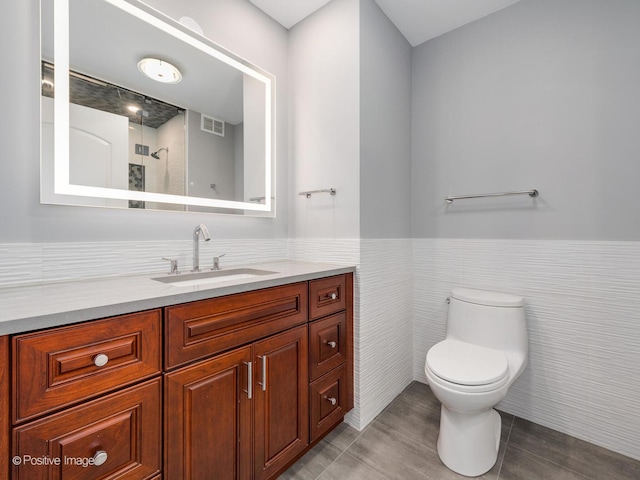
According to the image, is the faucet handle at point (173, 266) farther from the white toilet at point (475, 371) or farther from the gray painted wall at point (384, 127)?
the white toilet at point (475, 371)

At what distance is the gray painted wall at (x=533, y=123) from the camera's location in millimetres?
1476

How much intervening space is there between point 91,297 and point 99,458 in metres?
0.42

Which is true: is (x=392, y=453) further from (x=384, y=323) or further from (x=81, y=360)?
(x=81, y=360)

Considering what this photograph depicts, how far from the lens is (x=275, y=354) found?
4.00ft

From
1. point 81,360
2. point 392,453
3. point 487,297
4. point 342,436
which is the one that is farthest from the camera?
point 487,297

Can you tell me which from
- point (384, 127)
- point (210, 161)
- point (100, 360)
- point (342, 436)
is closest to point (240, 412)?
point (100, 360)

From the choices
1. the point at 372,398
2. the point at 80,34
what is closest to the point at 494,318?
the point at 372,398

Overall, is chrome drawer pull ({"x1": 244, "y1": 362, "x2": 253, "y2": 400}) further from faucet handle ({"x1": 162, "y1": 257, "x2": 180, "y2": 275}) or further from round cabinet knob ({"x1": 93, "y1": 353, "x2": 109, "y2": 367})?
faucet handle ({"x1": 162, "y1": 257, "x2": 180, "y2": 275})

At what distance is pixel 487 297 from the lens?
1697mm

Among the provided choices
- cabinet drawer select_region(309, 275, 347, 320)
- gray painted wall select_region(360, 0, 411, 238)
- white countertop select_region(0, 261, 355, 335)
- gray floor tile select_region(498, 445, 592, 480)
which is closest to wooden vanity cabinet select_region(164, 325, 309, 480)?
cabinet drawer select_region(309, 275, 347, 320)

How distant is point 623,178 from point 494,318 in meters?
0.95

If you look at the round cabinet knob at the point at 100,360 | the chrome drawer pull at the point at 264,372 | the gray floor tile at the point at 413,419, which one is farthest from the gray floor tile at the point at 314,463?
the round cabinet knob at the point at 100,360

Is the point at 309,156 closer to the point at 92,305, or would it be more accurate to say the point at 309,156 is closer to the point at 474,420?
the point at 92,305

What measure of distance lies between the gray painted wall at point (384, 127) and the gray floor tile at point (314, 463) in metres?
1.13
